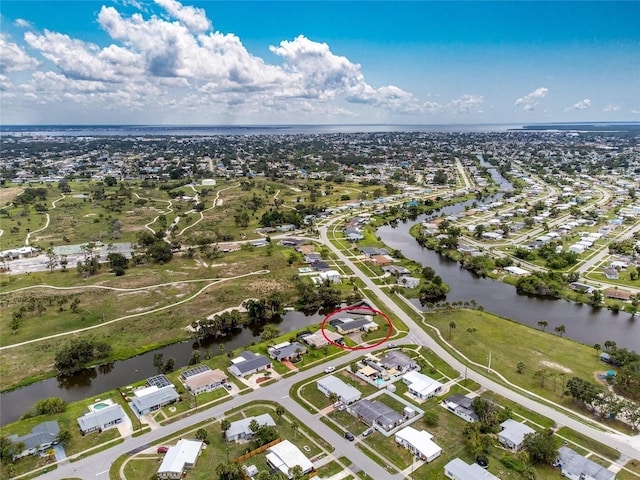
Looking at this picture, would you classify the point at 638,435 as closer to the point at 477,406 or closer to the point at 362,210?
the point at 477,406

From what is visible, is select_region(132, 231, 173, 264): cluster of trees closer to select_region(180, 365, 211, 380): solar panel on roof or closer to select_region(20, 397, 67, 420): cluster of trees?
select_region(180, 365, 211, 380): solar panel on roof

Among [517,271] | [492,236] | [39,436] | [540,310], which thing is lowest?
[540,310]

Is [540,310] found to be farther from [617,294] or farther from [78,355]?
[78,355]

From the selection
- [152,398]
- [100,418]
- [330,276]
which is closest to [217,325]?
[152,398]

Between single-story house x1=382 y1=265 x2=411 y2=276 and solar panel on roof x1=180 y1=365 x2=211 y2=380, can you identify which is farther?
single-story house x1=382 y1=265 x2=411 y2=276

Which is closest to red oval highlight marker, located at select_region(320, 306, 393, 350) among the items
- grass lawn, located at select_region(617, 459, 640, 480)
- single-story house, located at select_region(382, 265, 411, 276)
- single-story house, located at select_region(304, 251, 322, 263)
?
single-story house, located at select_region(382, 265, 411, 276)

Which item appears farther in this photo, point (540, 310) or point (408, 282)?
point (408, 282)

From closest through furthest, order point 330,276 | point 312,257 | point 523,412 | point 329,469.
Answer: point 329,469
point 523,412
point 330,276
point 312,257

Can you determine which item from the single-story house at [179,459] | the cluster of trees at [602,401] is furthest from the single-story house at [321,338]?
the cluster of trees at [602,401]
